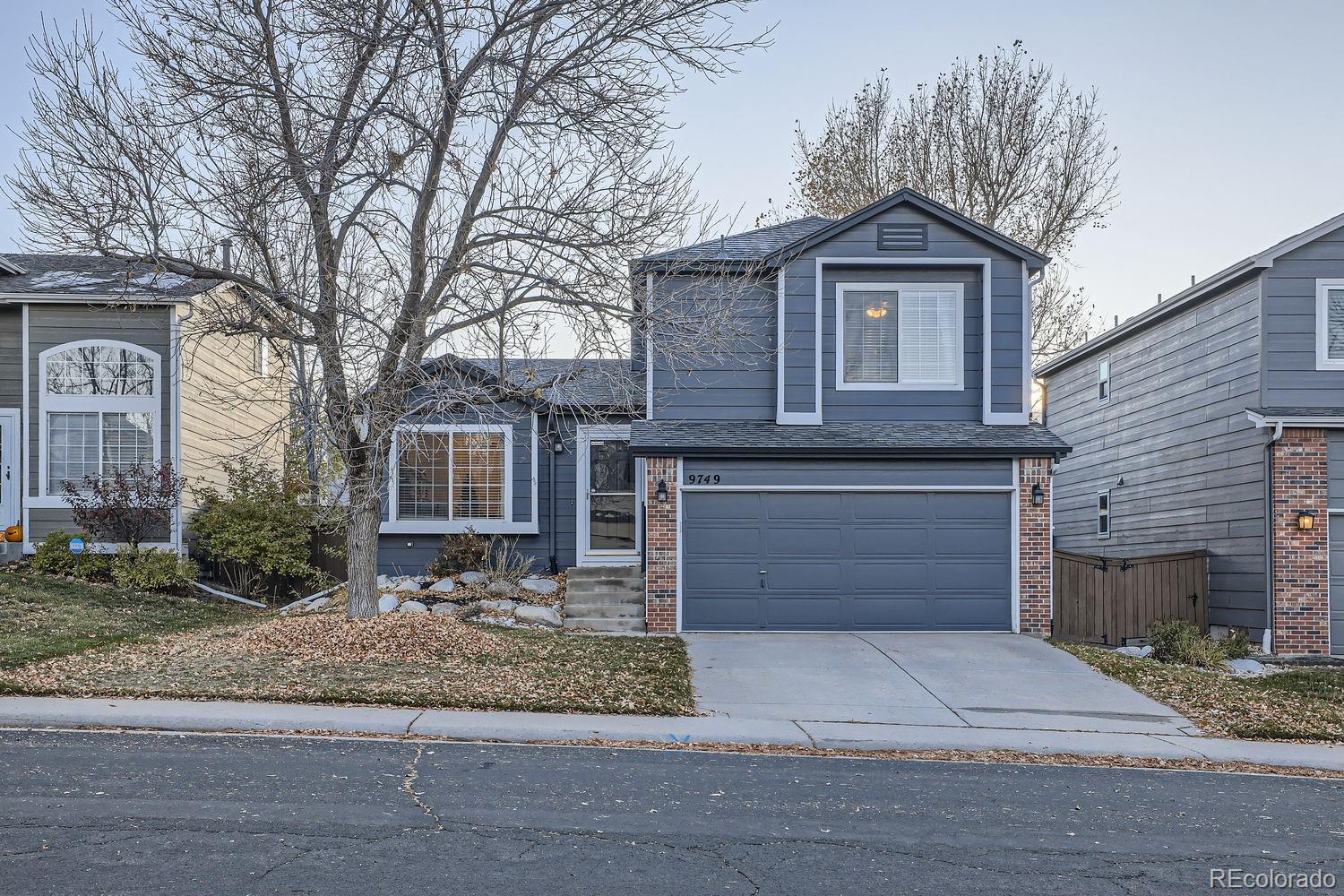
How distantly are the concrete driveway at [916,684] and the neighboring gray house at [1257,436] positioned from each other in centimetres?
399

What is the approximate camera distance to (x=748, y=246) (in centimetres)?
1720

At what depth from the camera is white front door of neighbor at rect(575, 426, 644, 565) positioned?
18.7 m

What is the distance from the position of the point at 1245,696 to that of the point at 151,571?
1550 centimetres

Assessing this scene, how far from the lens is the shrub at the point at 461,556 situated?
59.5 feet

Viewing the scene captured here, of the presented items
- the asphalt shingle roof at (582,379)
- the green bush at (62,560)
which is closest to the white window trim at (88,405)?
the green bush at (62,560)

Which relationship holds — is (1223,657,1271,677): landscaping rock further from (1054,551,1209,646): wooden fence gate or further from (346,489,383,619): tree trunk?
(346,489,383,619): tree trunk

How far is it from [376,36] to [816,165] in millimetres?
16966

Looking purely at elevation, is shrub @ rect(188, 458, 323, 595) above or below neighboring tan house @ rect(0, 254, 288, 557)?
below

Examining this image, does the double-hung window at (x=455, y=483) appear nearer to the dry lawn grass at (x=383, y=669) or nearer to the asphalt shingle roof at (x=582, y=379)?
the asphalt shingle roof at (x=582, y=379)

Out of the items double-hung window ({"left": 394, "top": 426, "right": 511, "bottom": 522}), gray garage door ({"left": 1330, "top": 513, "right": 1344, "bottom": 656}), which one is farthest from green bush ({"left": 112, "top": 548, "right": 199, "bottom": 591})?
gray garage door ({"left": 1330, "top": 513, "right": 1344, "bottom": 656})

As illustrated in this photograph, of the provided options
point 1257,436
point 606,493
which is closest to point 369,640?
point 606,493

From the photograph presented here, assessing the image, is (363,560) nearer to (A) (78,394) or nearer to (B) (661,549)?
(B) (661,549)

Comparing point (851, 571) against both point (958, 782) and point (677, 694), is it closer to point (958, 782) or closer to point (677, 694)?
point (677, 694)

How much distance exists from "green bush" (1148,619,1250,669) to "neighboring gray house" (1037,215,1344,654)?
0.95 m
